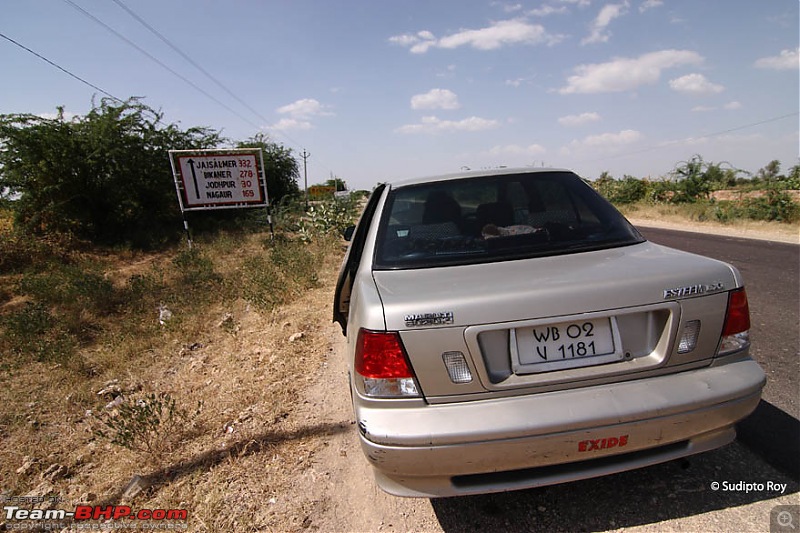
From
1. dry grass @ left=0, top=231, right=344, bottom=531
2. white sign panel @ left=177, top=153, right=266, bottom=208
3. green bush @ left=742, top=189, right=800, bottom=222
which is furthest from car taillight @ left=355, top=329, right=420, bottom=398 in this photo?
green bush @ left=742, top=189, right=800, bottom=222

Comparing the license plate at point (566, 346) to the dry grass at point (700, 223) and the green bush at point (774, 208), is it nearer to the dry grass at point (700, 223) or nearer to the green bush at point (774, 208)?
the dry grass at point (700, 223)

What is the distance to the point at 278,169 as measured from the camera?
18.9m

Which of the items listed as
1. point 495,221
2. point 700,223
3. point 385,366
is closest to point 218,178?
point 495,221

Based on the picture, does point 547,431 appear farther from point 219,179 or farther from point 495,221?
point 219,179

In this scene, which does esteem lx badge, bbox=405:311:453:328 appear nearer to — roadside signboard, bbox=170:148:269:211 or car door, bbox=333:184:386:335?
car door, bbox=333:184:386:335

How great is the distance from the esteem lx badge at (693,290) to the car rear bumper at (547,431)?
330 mm

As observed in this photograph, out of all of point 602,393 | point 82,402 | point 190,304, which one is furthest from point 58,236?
point 602,393

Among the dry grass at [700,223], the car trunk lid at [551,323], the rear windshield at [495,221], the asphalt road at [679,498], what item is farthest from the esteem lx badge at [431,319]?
the dry grass at [700,223]

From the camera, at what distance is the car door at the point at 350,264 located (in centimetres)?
272

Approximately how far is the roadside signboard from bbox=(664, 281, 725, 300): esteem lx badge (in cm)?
1046

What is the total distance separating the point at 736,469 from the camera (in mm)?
1951

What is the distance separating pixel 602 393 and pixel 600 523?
28.4 inches

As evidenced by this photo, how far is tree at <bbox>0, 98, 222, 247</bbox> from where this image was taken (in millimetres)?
9984

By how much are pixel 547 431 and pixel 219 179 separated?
1111 centimetres
